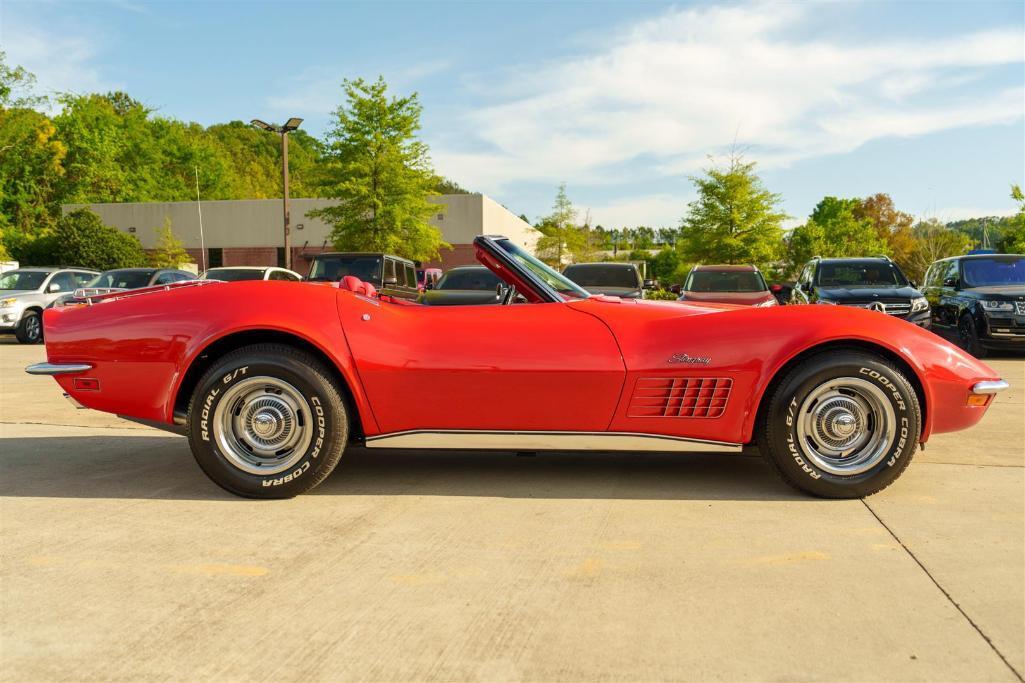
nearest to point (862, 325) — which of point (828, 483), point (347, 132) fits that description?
point (828, 483)

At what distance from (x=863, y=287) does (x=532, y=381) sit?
11.6 meters

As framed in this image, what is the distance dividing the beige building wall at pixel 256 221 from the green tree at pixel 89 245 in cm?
721

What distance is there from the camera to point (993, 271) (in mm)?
13016

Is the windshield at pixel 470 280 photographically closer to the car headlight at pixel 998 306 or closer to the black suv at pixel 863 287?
the black suv at pixel 863 287

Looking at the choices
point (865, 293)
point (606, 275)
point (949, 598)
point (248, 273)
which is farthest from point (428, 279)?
point (949, 598)

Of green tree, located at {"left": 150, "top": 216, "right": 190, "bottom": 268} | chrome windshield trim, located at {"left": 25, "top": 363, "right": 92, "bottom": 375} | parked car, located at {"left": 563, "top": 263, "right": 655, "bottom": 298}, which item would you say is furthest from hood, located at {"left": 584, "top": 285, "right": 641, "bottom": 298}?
green tree, located at {"left": 150, "top": 216, "right": 190, "bottom": 268}

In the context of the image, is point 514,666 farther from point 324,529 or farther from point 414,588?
point 324,529

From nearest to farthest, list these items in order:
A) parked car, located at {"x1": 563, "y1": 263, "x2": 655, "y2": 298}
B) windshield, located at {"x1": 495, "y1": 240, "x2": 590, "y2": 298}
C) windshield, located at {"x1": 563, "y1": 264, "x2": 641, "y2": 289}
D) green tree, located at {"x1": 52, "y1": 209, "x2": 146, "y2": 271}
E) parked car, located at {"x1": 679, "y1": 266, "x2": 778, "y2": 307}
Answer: windshield, located at {"x1": 495, "y1": 240, "x2": 590, "y2": 298} < parked car, located at {"x1": 679, "y1": 266, "x2": 778, "y2": 307} < parked car, located at {"x1": 563, "y1": 263, "x2": 655, "y2": 298} < windshield, located at {"x1": 563, "y1": 264, "x2": 641, "y2": 289} < green tree, located at {"x1": 52, "y1": 209, "x2": 146, "y2": 271}

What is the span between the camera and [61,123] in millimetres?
63312

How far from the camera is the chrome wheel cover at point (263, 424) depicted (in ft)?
12.6

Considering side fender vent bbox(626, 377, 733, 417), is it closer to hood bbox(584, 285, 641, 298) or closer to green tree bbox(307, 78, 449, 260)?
hood bbox(584, 285, 641, 298)

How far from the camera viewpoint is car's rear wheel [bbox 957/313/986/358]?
12.3 meters

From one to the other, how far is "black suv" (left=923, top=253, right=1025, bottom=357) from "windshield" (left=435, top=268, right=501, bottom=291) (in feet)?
25.3

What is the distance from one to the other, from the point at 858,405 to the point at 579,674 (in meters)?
2.35
